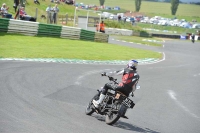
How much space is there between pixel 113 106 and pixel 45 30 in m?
22.8

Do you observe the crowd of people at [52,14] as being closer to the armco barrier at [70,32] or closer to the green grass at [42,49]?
the armco barrier at [70,32]

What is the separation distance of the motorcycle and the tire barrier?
62.5 ft

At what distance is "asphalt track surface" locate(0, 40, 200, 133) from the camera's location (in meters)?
9.94

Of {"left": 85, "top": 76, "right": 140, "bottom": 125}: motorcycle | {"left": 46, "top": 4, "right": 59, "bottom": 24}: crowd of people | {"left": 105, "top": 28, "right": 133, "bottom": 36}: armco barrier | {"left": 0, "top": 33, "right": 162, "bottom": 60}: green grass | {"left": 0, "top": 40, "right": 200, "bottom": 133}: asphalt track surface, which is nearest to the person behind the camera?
{"left": 0, "top": 40, "right": 200, "bottom": 133}: asphalt track surface

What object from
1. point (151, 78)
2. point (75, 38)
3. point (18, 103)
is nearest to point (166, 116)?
point (18, 103)

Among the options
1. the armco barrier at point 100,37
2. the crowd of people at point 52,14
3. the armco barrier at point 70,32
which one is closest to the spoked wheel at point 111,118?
the armco barrier at point 70,32

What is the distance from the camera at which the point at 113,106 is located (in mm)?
10812

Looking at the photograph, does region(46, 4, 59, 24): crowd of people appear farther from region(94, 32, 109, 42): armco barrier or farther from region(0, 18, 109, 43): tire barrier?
region(94, 32, 109, 42): armco barrier

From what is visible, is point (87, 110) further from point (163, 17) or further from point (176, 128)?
point (163, 17)

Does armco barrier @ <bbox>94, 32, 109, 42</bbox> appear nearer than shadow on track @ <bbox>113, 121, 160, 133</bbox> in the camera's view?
No

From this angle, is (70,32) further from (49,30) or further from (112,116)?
(112,116)

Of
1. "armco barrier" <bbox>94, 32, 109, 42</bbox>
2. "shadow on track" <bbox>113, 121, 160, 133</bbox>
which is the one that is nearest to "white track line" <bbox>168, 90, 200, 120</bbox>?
"shadow on track" <bbox>113, 121, 160, 133</bbox>

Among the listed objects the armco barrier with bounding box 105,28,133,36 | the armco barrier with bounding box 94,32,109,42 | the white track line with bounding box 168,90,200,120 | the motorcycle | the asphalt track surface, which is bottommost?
the armco barrier with bounding box 105,28,133,36

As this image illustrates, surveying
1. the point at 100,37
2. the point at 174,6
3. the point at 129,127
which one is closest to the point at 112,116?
the point at 129,127
